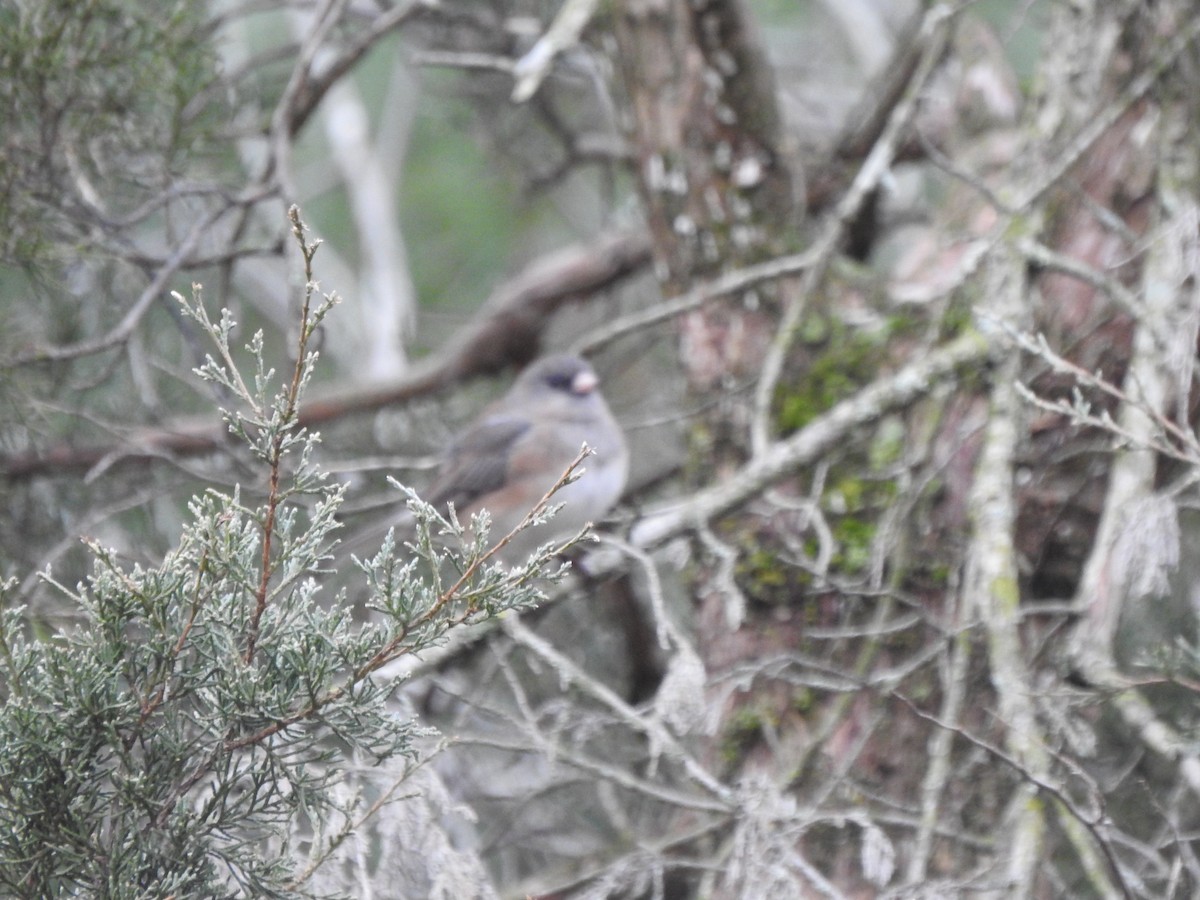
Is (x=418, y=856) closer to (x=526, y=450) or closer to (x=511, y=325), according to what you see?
(x=526, y=450)

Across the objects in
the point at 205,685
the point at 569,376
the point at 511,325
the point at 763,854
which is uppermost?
the point at 205,685

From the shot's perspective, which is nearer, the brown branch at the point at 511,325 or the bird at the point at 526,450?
the bird at the point at 526,450

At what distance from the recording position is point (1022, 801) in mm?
2162

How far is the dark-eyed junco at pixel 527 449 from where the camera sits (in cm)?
422

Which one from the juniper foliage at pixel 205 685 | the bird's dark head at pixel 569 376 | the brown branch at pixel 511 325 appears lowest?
the bird's dark head at pixel 569 376

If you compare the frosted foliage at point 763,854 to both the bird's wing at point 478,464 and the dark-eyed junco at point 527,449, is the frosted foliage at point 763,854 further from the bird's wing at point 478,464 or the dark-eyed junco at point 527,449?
the bird's wing at point 478,464

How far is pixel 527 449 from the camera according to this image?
4.29 meters

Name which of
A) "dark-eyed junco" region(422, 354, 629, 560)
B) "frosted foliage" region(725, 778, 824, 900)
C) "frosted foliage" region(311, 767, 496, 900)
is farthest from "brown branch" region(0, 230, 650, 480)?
"frosted foliage" region(725, 778, 824, 900)

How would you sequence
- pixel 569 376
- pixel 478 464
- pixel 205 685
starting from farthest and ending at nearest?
pixel 569 376 → pixel 478 464 → pixel 205 685

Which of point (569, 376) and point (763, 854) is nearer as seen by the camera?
point (763, 854)

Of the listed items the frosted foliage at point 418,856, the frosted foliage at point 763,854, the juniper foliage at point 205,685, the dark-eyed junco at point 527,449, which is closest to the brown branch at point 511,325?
the dark-eyed junco at point 527,449

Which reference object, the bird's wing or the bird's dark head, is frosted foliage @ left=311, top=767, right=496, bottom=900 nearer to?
the bird's wing

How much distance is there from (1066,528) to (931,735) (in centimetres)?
60

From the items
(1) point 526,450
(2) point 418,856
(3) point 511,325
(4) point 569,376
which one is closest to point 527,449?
(1) point 526,450
